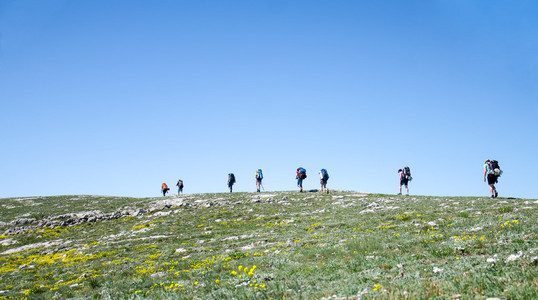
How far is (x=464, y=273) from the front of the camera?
678cm

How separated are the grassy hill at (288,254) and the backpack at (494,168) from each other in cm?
739

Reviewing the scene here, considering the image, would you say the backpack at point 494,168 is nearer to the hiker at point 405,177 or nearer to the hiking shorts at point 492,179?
the hiking shorts at point 492,179

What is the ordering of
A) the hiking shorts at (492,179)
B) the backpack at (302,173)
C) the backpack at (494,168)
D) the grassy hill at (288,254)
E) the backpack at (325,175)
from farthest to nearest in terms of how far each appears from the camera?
1. the backpack at (302,173)
2. the backpack at (325,175)
3. the hiking shorts at (492,179)
4. the backpack at (494,168)
5. the grassy hill at (288,254)

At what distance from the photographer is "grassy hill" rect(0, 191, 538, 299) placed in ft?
22.6

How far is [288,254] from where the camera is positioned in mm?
12414

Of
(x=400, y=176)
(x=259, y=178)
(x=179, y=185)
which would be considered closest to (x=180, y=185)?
(x=179, y=185)

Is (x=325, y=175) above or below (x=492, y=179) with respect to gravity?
above

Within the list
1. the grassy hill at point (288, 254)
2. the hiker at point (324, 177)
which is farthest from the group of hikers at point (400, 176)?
the grassy hill at point (288, 254)

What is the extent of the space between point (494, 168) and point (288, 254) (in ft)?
69.8

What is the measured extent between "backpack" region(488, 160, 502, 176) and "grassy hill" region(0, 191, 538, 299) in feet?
24.2

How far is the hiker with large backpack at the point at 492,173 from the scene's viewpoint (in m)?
24.7

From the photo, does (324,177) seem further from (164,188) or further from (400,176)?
(164,188)

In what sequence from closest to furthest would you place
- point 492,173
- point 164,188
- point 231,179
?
point 492,173, point 231,179, point 164,188

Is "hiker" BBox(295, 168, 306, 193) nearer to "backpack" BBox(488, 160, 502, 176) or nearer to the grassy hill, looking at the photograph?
the grassy hill
